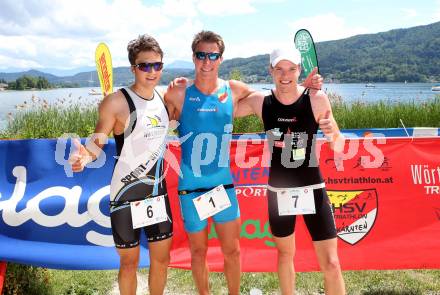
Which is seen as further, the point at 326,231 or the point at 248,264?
the point at 248,264

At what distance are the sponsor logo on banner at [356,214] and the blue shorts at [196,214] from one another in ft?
4.56

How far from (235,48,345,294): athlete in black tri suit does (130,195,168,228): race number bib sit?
3.07ft

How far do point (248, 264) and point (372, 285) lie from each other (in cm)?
135

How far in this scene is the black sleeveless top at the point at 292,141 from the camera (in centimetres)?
332

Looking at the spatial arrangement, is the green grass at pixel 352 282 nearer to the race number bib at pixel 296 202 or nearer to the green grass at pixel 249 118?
the race number bib at pixel 296 202

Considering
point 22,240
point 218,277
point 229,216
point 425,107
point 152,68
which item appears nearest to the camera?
point 152,68

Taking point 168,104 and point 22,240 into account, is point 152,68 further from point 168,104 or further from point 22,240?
point 22,240

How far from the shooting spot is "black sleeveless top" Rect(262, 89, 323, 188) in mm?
3320

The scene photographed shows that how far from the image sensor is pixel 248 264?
4.31 m

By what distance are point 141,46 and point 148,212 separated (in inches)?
53.5

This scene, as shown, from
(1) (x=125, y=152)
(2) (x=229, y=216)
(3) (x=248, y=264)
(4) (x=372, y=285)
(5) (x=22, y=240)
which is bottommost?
(4) (x=372, y=285)

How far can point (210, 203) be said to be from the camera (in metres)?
3.50

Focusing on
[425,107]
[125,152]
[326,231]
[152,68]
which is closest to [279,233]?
[326,231]

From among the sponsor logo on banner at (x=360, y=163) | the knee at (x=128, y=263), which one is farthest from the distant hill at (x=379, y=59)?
the knee at (x=128, y=263)
